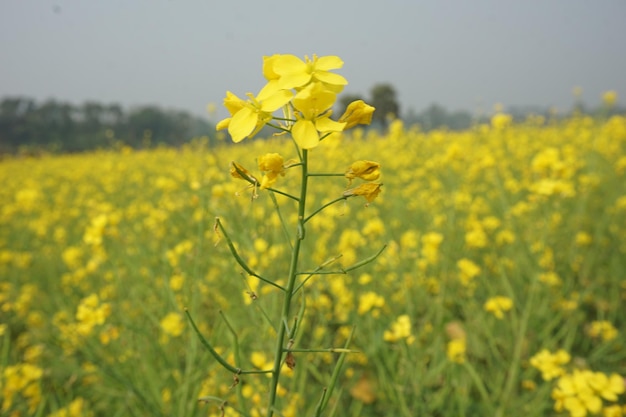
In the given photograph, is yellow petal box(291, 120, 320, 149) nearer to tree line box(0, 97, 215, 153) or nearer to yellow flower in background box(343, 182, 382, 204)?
yellow flower in background box(343, 182, 382, 204)

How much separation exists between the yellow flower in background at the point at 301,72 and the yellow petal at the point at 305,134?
51mm

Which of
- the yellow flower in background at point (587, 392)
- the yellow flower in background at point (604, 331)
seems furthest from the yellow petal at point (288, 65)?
the yellow flower in background at point (604, 331)

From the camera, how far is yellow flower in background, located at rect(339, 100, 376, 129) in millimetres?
591

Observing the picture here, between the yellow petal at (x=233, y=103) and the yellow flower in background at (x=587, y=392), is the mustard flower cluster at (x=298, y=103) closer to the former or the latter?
the yellow petal at (x=233, y=103)

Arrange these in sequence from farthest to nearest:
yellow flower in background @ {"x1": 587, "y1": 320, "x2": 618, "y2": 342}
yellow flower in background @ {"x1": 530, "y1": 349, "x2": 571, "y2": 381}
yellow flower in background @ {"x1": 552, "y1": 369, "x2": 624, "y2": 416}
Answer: yellow flower in background @ {"x1": 587, "y1": 320, "x2": 618, "y2": 342} < yellow flower in background @ {"x1": 530, "y1": 349, "x2": 571, "y2": 381} < yellow flower in background @ {"x1": 552, "y1": 369, "x2": 624, "y2": 416}

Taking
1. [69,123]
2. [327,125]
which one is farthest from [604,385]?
[69,123]

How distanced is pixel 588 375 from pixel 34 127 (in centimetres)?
2670

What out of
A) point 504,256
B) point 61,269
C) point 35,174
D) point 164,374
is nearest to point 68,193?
point 35,174

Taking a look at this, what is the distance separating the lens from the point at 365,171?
605mm

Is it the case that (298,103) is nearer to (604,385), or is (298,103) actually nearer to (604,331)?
(604,385)

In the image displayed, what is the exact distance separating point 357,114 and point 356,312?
1389 millimetres

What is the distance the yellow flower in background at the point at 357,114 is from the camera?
59cm

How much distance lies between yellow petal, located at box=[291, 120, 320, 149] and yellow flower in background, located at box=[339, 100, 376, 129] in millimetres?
72

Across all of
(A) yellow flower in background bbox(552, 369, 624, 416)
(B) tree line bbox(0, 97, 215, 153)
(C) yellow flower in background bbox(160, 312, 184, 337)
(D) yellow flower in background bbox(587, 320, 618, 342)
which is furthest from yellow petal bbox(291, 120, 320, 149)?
(B) tree line bbox(0, 97, 215, 153)
